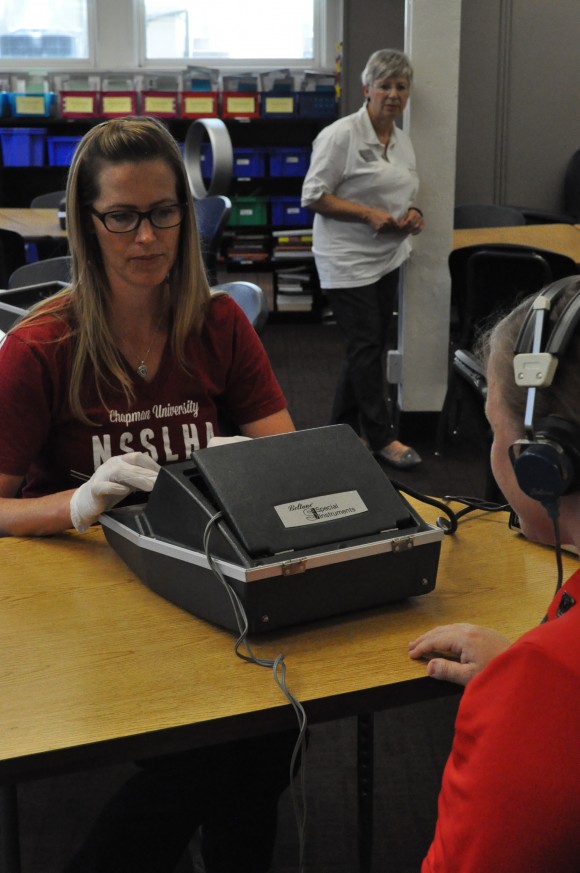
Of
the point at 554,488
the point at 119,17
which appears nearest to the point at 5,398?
the point at 554,488

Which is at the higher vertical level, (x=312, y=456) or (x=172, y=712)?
(x=312, y=456)

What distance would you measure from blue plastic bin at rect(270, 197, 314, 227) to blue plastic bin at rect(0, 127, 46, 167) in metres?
1.56

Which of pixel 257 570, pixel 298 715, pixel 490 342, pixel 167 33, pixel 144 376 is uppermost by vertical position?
pixel 167 33

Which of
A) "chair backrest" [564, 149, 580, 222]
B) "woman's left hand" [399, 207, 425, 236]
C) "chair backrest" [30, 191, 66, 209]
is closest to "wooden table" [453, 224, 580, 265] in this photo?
"woman's left hand" [399, 207, 425, 236]

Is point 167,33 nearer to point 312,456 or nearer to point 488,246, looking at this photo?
point 488,246

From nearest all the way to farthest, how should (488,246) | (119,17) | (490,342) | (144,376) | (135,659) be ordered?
(490,342)
(135,659)
(144,376)
(488,246)
(119,17)

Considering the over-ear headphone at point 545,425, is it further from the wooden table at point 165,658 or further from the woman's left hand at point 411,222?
the woman's left hand at point 411,222

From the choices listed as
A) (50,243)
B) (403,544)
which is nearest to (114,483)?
(403,544)

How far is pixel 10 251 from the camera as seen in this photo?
14.6ft

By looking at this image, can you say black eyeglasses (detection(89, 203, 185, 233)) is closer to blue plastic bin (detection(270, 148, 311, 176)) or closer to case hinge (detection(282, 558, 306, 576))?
case hinge (detection(282, 558, 306, 576))

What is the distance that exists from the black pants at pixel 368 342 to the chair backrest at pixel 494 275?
0.96 feet

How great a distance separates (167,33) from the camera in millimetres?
6551

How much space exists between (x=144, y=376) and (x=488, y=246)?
2.26 meters

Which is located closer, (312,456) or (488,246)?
(312,456)
